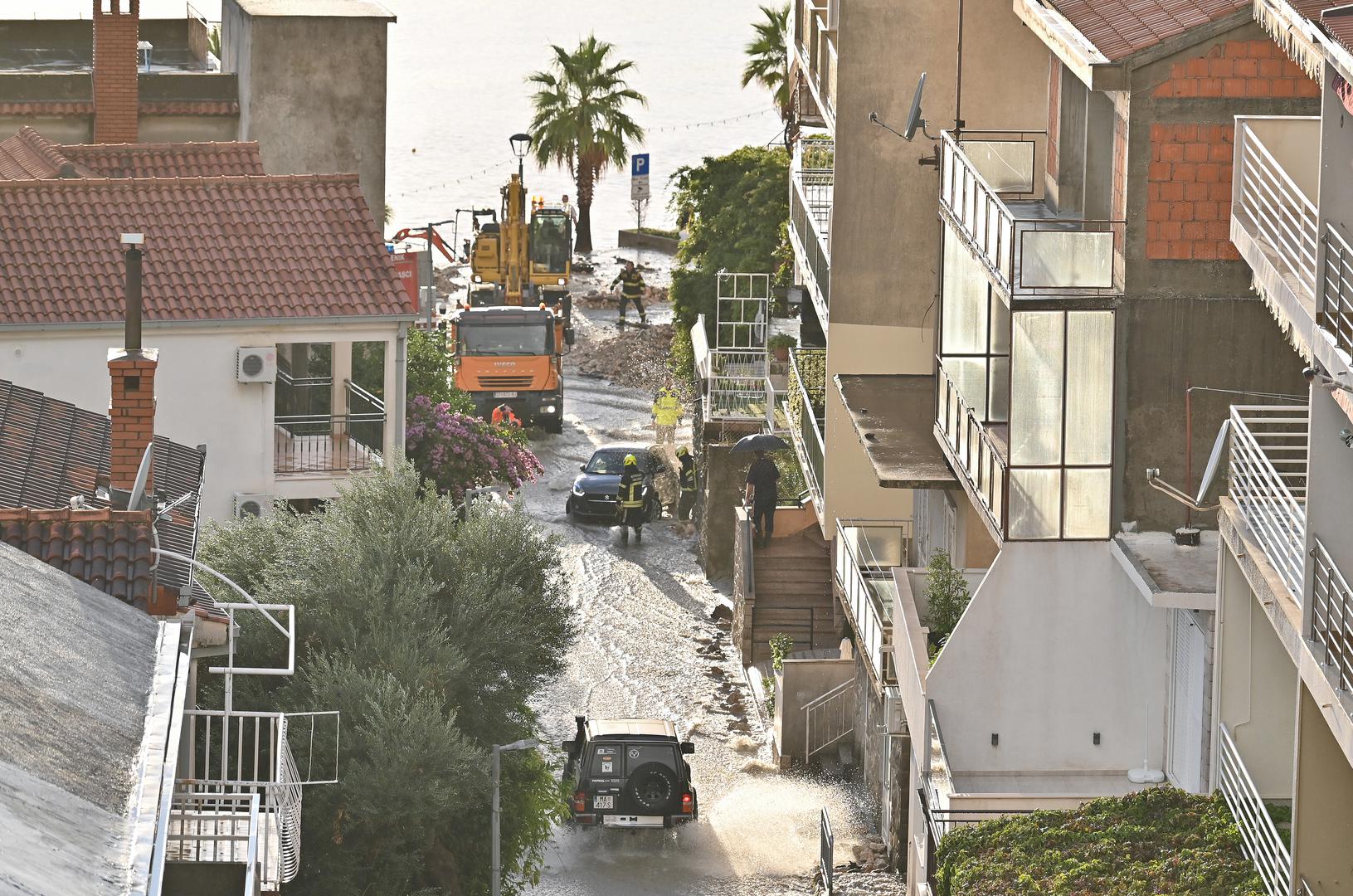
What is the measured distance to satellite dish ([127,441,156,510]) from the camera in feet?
75.1

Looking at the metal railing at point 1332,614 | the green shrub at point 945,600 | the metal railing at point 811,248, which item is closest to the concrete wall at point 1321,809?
the metal railing at point 1332,614

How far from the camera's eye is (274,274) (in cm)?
3478

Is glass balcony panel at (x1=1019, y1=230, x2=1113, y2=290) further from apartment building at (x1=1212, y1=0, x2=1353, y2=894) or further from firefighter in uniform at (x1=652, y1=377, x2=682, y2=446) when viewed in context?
firefighter in uniform at (x1=652, y1=377, x2=682, y2=446)

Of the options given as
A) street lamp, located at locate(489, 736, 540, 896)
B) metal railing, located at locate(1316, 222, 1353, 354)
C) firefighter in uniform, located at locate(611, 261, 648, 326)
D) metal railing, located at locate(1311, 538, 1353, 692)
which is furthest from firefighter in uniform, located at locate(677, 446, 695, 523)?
metal railing, located at locate(1316, 222, 1353, 354)

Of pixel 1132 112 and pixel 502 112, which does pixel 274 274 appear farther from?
pixel 502 112

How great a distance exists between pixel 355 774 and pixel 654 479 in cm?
2675

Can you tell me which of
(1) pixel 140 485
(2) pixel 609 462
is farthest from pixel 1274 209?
(2) pixel 609 462

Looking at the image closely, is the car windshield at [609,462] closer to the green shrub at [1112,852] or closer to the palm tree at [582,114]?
the green shrub at [1112,852]

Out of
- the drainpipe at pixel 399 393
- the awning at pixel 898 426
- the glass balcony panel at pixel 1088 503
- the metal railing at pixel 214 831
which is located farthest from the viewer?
the drainpipe at pixel 399 393

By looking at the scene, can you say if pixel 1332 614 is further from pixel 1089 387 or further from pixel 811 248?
pixel 811 248

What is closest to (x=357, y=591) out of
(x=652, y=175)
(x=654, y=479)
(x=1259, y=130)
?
(x=1259, y=130)

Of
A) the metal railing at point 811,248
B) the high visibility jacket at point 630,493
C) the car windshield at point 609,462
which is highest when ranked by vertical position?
the metal railing at point 811,248

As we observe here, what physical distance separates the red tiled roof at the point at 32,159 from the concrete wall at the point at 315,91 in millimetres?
5446

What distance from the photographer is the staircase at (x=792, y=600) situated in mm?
39969
